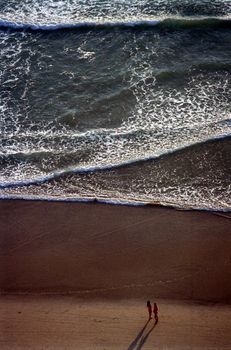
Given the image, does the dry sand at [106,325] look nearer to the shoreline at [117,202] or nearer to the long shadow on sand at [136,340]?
the long shadow on sand at [136,340]

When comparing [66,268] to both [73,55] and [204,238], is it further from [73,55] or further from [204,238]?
[73,55]

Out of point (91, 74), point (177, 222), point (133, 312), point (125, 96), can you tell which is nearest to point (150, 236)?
point (177, 222)

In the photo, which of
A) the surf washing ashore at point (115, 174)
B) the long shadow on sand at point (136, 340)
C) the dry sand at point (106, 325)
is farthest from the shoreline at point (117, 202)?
the long shadow on sand at point (136, 340)

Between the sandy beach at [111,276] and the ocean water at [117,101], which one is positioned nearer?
the sandy beach at [111,276]

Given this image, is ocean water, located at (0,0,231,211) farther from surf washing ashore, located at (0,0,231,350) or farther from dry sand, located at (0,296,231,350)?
dry sand, located at (0,296,231,350)

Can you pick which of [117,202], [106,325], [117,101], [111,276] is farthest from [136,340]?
[117,101]

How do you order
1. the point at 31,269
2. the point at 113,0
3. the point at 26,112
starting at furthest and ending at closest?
the point at 113,0 → the point at 26,112 → the point at 31,269

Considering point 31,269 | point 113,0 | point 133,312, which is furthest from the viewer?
point 113,0
